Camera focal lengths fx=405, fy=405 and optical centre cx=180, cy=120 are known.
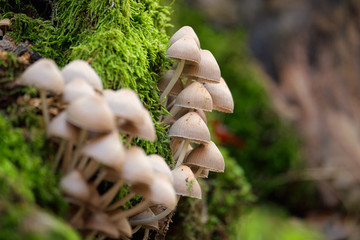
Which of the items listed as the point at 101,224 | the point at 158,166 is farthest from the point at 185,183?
the point at 101,224

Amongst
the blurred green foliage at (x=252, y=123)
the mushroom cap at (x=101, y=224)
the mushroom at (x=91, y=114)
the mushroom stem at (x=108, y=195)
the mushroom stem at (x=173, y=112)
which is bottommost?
the blurred green foliage at (x=252, y=123)

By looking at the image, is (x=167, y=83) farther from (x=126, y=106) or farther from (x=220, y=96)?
(x=126, y=106)

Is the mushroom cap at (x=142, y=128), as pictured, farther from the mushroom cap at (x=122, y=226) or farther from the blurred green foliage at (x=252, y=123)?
the blurred green foliage at (x=252, y=123)

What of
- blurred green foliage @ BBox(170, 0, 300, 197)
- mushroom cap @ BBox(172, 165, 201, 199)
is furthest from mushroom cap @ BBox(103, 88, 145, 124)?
blurred green foliage @ BBox(170, 0, 300, 197)

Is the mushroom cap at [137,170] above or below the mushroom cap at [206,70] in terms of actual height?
below

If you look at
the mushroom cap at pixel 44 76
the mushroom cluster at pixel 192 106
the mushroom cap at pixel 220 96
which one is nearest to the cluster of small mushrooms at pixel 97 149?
the mushroom cap at pixel 44 76

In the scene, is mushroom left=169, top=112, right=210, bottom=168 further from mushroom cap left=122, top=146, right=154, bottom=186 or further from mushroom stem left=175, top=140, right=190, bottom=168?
mushroom cap left=122, top=146, right=154, bottom=186

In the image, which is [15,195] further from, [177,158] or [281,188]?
[281,188]
